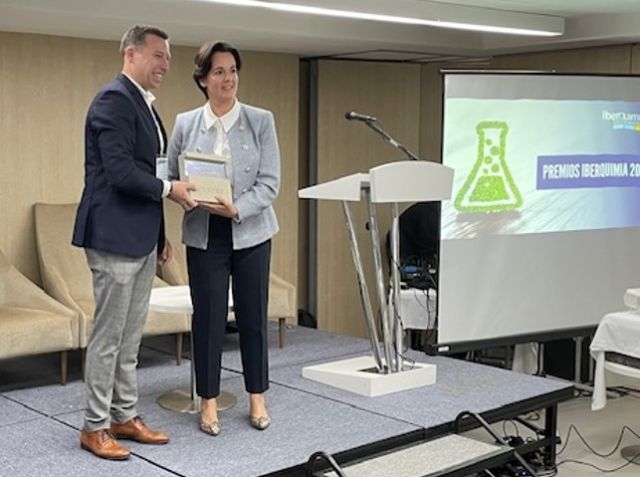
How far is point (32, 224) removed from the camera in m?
5.48

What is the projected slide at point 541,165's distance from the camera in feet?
16.9

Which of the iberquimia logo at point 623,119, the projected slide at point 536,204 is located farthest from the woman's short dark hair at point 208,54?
the iberquimia logo at point 623,119

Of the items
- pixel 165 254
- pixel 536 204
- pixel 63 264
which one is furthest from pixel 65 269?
pixel 536 204

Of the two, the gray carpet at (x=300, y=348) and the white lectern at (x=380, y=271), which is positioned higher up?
the white lectern at (x=380, y=271)

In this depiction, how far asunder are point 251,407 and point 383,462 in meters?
0.63

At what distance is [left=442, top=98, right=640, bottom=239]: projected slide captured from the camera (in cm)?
515

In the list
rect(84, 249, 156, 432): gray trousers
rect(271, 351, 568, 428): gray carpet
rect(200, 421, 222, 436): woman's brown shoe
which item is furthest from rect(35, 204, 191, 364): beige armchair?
rect(84, 249, 156, 432): gray trousers

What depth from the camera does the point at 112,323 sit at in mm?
3328

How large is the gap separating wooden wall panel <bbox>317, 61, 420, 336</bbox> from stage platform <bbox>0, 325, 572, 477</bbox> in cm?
185

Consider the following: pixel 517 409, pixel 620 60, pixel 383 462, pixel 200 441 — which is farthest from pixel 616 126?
pixel 200 441

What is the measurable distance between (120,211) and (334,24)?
A: 2.70 meters

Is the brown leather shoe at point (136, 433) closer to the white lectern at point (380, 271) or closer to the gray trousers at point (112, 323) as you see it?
the gray trousers at point (112, 323)

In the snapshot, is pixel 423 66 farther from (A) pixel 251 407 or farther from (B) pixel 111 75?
(A) pixel 251 407

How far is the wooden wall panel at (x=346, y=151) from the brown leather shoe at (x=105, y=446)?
145 inches
